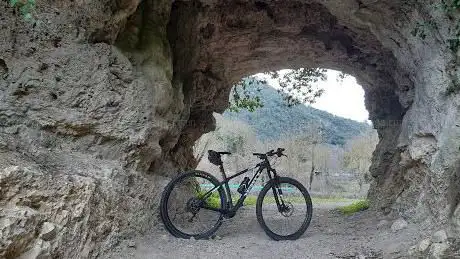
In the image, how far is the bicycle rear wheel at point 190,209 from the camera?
5075mm

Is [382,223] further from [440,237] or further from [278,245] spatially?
[440,237]

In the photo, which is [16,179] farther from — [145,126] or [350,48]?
[350,48]

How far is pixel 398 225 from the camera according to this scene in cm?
527

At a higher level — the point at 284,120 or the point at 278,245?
the point at 284,120

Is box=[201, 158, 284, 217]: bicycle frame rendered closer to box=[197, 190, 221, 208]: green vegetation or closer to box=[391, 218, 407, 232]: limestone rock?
box=[197, 190, 221, 208]: green vegetation

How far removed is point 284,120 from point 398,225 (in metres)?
32.1

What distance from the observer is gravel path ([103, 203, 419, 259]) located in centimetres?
440

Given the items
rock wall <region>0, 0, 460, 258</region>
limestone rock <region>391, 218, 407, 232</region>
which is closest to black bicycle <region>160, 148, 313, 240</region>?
rock wall <region>0, 0, 460, 258</region>

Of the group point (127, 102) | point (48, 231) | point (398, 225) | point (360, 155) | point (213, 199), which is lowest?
point (48, 231)

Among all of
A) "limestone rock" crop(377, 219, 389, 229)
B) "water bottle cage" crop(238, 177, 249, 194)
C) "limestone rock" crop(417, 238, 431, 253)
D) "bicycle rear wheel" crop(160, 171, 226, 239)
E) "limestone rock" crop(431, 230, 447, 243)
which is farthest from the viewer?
"limestone rock" crop(377, 219, 389, 229)

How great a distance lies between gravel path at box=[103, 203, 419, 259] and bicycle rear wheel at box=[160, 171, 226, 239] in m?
0.15

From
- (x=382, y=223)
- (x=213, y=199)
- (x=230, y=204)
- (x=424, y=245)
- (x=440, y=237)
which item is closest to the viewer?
(x=440, y=237)

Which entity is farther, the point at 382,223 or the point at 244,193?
the point at 382,223

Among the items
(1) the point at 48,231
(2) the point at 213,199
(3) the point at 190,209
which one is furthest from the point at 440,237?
(1) the point at 48,231
